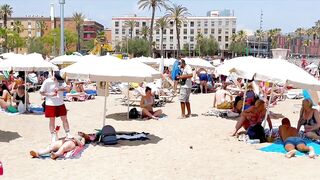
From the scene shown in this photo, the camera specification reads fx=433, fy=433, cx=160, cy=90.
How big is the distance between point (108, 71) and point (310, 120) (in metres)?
4.29

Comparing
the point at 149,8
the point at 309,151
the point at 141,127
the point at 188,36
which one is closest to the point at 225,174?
the point at 309,151

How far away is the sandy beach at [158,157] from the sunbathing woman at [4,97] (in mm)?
1581

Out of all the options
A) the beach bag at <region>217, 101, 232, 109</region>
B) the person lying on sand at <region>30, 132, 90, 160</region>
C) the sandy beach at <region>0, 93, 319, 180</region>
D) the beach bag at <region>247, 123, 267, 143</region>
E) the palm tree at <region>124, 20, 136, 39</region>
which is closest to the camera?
the sandy beach at <region>0, 93, 319, 180</region>

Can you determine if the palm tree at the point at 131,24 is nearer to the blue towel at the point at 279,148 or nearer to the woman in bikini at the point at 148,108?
the woman in bikini at the point at 148,108

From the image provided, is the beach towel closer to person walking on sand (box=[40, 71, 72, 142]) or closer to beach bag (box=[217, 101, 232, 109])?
person walking on sand (box=[40, 71, 72, 142])

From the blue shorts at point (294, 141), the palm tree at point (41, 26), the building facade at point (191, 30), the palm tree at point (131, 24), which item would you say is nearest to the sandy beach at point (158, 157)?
the blue shorts at point (294, 141)

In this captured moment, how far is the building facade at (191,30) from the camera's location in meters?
122

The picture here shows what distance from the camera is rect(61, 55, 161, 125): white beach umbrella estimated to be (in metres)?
8.12

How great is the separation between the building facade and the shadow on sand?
113 m

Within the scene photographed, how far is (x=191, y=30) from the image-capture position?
126375 millimetres

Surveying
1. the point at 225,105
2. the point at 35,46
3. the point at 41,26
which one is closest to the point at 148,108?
the point at 225,105

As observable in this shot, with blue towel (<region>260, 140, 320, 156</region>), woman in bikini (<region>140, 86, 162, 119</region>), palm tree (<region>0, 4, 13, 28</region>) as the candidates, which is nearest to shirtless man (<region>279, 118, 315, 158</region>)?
blue towel (<region>260, 140, 320, 156</region>)

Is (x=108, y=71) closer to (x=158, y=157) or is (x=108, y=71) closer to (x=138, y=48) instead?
(x=158, y=157)

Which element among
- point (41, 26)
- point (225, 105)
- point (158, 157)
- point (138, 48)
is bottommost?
point (158, 157)
